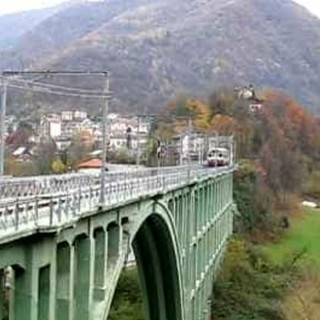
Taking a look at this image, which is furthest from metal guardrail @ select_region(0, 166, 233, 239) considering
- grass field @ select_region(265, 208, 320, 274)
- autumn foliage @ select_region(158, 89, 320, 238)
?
autumn foliage @ select_region(158, 89, 320, 238)

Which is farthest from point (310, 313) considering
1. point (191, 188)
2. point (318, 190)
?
point (318, 190)

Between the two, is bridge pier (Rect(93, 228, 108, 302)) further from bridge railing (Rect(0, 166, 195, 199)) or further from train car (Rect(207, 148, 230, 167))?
train car (Rect(207, 148, 230, 167))

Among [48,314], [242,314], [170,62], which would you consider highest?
[170,62]

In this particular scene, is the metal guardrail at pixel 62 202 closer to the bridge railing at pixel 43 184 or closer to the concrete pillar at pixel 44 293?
the bridge railing at pixel 43 184

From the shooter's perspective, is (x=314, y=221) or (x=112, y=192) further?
(x=314, y=221)

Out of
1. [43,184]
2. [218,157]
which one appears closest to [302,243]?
[218,157]

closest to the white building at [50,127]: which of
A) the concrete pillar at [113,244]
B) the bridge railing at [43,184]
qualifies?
the bridge railing at [43,184]

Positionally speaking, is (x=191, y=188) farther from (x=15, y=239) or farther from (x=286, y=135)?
(x=286, y=135)
